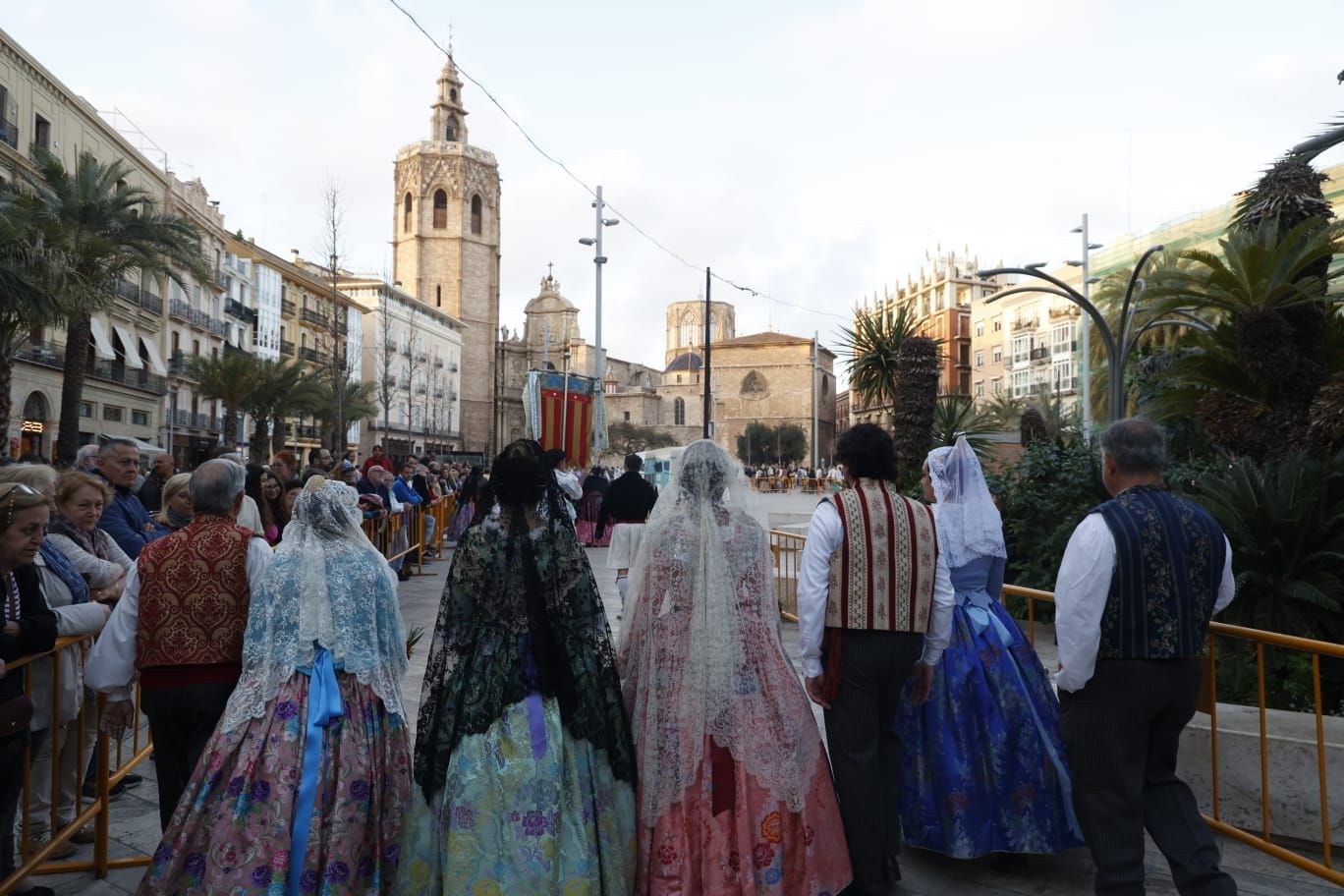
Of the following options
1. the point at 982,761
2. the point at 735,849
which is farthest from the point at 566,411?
the point at 735,849

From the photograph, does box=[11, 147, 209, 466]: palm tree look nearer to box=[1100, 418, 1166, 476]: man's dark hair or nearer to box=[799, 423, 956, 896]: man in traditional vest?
box=[799, 423, 956, 896]: man in traditional vest

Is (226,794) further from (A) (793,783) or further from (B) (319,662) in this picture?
(A) (793,783)

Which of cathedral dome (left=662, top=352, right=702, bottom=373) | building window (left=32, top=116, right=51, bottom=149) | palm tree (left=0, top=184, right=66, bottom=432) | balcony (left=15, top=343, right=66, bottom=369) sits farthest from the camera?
cathedral dome (left=662, top=352, right=702, bottom=373)

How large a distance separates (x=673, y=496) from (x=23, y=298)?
17.7m

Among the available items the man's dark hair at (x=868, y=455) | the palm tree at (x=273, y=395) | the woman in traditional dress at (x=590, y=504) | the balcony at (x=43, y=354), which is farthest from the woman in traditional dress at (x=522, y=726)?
the palm tree at (x=273, y=395)

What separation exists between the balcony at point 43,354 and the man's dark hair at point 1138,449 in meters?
28.8

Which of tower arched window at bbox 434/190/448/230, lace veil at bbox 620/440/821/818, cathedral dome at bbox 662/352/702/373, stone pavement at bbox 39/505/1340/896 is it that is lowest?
stone pavement at bbox 39/505/1340/896

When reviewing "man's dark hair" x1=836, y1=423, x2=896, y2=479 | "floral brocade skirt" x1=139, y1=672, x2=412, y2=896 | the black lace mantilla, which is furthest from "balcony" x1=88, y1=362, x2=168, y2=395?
"man's dark hair" x1=836, y1=423, x2=896, y2=479

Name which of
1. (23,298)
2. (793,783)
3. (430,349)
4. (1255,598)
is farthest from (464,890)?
(430,349)

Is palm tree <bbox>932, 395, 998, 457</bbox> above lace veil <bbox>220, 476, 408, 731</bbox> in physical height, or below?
above

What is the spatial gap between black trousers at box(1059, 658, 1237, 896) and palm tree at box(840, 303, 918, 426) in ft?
47.1

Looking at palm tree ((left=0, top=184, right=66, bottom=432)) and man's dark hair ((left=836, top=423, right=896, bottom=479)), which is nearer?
man's dark hair ((left=836, top=423, right=896, bottom=479))

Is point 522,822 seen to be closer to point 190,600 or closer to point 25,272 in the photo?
point 190,600

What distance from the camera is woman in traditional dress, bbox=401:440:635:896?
3.17 metres
